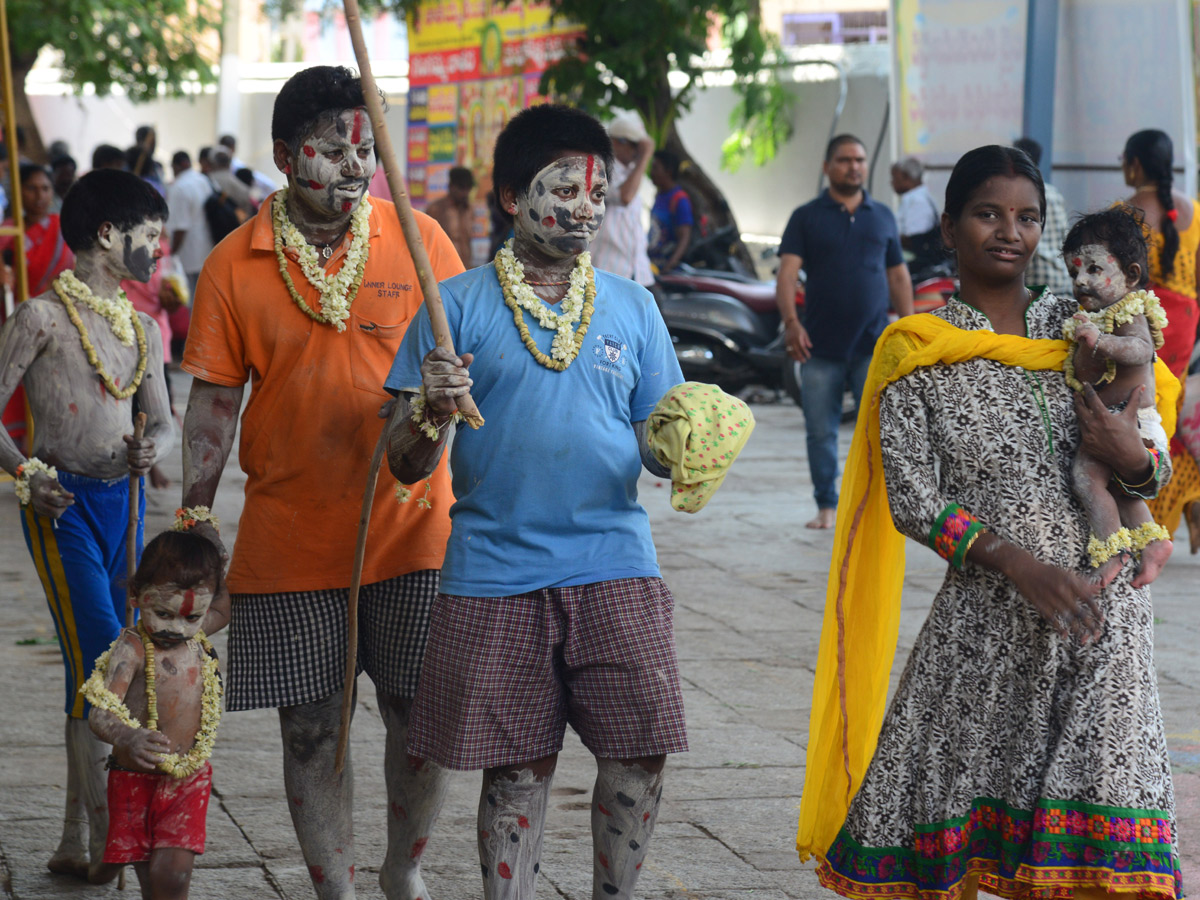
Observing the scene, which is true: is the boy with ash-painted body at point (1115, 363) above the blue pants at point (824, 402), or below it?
above

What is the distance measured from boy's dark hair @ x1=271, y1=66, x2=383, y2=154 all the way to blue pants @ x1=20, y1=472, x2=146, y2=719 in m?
1.04

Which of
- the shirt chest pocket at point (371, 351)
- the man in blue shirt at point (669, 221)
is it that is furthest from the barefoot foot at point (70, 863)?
the man in blue shirt at point (669, 221)

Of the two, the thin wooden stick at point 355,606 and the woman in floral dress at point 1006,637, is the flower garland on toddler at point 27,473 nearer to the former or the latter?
the thin wooden stick at point 355,606

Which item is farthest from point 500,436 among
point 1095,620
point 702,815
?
point 702,815

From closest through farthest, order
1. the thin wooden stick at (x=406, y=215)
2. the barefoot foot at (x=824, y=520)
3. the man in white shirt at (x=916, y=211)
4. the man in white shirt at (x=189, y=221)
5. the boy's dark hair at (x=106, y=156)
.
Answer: the thin wooden stick at (x=406, y=215), the barefoot foot at (x=824, y=520), the boy's dark hair at (x=106, y=156), the man in white shirt at (x=916, y=211), the man in white shirt at (x=189, y=221)

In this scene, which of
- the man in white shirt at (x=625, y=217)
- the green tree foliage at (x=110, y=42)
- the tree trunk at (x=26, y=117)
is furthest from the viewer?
the green tree foliage at (x=110, y=42)

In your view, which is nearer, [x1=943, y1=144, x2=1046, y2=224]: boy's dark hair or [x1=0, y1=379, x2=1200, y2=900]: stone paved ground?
[x1=943, y1=144, x2=1046, y2=224]: boy's dark hair

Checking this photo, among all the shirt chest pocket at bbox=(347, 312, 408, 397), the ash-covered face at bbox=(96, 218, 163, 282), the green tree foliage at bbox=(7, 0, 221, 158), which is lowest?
the shirt chest pocket at bbox=(347, 312, 408, 397)

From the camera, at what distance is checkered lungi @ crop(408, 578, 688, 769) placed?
303 centimetres

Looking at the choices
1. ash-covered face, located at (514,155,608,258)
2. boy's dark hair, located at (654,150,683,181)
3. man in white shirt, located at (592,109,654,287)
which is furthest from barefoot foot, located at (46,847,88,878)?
boy's dark hair, located at (654,150,683,181)

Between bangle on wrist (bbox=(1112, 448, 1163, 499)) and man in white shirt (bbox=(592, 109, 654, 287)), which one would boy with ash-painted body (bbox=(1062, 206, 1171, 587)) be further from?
man in white shirt (bbox=(592, 109, 654, 287))

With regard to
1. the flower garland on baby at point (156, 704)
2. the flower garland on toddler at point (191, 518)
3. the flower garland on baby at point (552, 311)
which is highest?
the flower garland on baby at point (552, 311)

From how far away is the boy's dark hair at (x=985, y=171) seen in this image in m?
3.09

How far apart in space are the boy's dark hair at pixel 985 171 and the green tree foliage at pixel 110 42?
1838 centimetres
